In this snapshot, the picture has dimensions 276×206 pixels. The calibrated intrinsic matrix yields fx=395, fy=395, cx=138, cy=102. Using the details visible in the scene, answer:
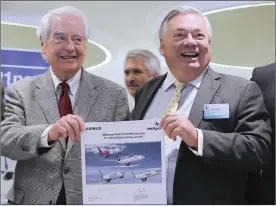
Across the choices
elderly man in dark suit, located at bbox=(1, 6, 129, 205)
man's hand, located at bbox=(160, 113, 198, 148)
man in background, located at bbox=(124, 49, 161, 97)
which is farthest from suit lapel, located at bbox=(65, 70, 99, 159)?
man in background, located at bbox=(124, 49, 161, 97)

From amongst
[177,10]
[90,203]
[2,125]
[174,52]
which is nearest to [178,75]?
[174,52]

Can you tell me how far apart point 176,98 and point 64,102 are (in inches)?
22.5

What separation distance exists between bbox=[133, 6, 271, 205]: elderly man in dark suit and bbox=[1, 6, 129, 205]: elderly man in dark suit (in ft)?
0.86

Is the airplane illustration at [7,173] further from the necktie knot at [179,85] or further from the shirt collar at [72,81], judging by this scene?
the necktie knot at [179,85]

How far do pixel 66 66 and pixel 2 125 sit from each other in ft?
1.44

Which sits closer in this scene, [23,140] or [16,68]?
[23,140]

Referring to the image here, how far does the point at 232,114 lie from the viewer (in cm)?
179

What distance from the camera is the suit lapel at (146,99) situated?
80.8 inches

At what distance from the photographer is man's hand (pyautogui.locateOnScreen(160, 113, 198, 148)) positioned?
1661mm

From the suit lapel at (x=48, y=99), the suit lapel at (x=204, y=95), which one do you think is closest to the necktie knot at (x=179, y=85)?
the suit lapel at (x=204, y=95)

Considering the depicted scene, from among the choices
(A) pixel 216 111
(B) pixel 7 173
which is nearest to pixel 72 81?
(A) pixel 216 111

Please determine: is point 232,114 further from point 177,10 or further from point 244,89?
point 177,10

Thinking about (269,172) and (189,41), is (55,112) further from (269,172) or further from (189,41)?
(269,172)

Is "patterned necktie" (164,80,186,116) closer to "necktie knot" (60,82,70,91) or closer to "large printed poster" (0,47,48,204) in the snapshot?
"necktie knot" (60,82,70,91)
